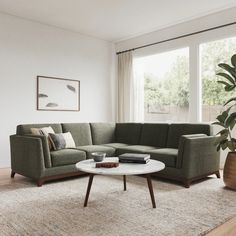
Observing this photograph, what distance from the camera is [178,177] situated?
3.44 meters

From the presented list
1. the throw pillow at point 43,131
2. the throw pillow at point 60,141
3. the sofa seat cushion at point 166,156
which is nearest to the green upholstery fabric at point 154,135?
the sofa seat cushion at point 166,156

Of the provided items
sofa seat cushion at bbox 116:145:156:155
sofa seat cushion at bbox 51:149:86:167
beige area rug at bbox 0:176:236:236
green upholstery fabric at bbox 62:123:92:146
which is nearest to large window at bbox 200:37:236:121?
sofa seat cushion at bbox 116:145:156:155

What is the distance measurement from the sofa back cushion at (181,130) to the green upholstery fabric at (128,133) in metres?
0.71

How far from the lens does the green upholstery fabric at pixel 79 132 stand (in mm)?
4449

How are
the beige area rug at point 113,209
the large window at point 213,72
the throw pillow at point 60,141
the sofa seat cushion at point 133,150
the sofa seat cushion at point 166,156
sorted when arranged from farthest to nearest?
1. the large window at point 213,72
2. the sofa seat cushion at point 133,150
3. the throw pillow at point 60,141
4. the sofa seat cushion at point 166,156
5. the beige area rug at point 113,209

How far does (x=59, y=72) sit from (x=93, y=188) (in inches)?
115

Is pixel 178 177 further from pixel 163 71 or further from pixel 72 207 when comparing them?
pixel 163 71

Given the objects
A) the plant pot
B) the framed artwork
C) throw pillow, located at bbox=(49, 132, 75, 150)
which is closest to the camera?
the plant pot

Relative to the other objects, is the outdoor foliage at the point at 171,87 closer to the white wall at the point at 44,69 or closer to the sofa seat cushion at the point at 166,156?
the white wall at the point at 44,69

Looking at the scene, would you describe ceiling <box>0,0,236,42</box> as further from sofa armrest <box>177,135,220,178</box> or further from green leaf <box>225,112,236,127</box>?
sofa armrest <box>177,135,220,178</box>

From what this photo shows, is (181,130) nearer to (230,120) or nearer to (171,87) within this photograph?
(230,120)

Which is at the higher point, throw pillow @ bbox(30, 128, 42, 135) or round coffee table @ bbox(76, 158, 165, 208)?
throw pillow @ bbox(30, 128, 42, 135)

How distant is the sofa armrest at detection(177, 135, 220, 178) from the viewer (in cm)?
332

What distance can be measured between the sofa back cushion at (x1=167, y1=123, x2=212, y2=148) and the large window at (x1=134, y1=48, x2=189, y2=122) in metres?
1.02
